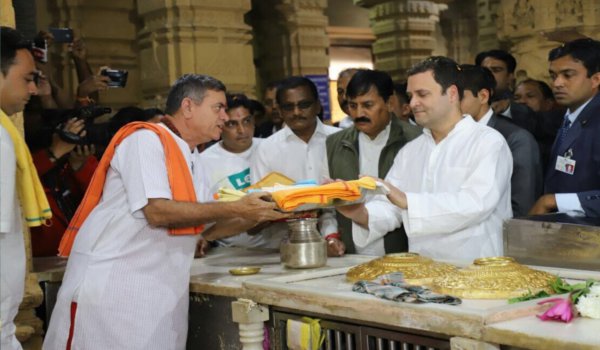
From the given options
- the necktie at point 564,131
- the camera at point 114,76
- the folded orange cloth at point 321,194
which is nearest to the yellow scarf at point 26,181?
the folded orange cloth at point 321,194

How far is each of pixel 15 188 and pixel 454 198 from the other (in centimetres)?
174

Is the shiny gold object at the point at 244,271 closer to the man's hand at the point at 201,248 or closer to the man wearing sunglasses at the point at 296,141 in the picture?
the man's hand at the point at 201,248

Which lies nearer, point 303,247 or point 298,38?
point 303,247

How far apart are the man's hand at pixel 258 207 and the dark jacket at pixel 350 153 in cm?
95

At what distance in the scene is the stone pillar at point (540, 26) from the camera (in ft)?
19.9

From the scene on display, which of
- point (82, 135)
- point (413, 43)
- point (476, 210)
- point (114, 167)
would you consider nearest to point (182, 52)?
point (82, 135)

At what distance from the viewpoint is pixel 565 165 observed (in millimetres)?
3990

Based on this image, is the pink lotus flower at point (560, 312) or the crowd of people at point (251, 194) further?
the crowd of people at point (251, 194)

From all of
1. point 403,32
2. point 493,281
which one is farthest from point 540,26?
point 403,32

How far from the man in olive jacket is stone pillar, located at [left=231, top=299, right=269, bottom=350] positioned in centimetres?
104

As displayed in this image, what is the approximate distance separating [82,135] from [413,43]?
685 cm

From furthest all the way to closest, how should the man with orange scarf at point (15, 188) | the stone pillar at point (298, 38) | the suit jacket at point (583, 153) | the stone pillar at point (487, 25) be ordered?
the stone pillar at point (487, 25), the stone pillar at point (298, 38), the suit jacket at point (583, 153), the man with orange scarf at point (15, 188)

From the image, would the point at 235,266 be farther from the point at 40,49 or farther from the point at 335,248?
the point at 40,49

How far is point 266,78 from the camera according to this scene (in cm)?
1008
